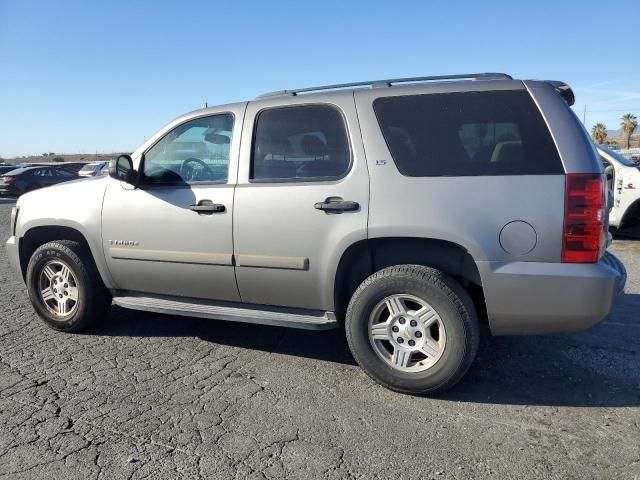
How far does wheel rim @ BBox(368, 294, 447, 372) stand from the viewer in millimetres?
3342

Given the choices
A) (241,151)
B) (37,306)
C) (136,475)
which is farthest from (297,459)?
(37,306)

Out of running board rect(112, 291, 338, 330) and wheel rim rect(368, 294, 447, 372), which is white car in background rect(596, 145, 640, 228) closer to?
wheel rim rect(368, 294, 447, 372)

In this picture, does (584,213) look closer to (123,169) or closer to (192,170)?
(192,170)

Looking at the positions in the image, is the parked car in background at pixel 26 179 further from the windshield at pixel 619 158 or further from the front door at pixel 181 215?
the windshield at pixel 619 158

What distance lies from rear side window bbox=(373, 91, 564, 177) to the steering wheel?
141 centimetres

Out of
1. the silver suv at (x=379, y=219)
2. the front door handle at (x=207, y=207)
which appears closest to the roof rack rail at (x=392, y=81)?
the silver suv at (x=379, y=219)

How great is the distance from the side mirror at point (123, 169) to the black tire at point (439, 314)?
6.67 feet

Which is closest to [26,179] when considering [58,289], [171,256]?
[58,289]

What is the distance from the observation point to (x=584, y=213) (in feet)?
9.79

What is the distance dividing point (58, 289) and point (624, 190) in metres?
8.59

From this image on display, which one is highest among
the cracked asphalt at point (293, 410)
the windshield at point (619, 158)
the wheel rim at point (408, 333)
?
the windshield at point (619, 158)

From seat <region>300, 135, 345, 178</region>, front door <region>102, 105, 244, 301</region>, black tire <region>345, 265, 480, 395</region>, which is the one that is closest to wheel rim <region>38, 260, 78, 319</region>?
front door <region>102, 105, 244, 301</region>

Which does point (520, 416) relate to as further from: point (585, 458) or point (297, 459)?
point (297, 459)

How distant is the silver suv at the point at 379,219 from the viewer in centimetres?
307
